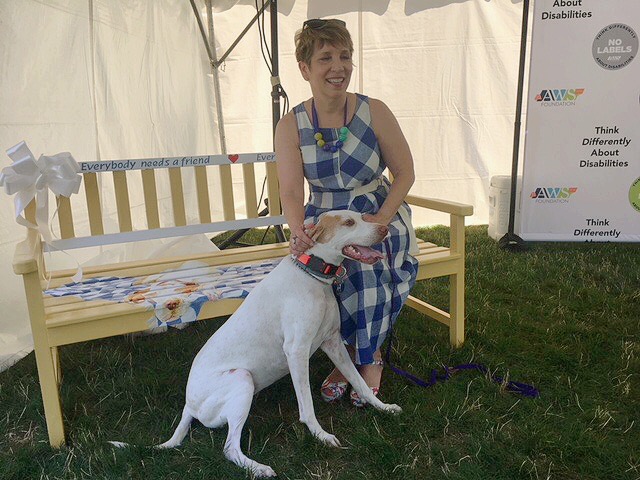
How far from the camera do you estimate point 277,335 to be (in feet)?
8.02

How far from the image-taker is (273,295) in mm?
2428

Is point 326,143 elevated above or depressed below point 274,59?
below

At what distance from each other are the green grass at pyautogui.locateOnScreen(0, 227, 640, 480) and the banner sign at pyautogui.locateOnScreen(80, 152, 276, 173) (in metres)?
1.14

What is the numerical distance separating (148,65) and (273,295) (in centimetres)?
340

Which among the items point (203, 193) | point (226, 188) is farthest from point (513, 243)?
point (203, 193)

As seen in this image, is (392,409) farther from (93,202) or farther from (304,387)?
(93,202)

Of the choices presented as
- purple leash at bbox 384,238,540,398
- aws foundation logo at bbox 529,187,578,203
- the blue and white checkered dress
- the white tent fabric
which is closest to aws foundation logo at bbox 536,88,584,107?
aws foundation logo at bbox 529,187,578,203

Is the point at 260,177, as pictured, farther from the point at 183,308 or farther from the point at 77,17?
the point at 183,308

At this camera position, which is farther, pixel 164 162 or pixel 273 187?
pixel 273 187

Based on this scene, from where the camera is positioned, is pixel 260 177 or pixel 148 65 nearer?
pixel 148 65

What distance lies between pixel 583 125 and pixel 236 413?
447cm

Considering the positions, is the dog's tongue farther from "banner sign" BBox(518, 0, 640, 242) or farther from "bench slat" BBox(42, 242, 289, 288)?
"banner sign" BBox(518, 0, 640, 242)

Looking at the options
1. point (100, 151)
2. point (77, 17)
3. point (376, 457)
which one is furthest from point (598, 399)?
point (77, 17)

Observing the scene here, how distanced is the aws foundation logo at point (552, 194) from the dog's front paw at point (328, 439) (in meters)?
3.85
